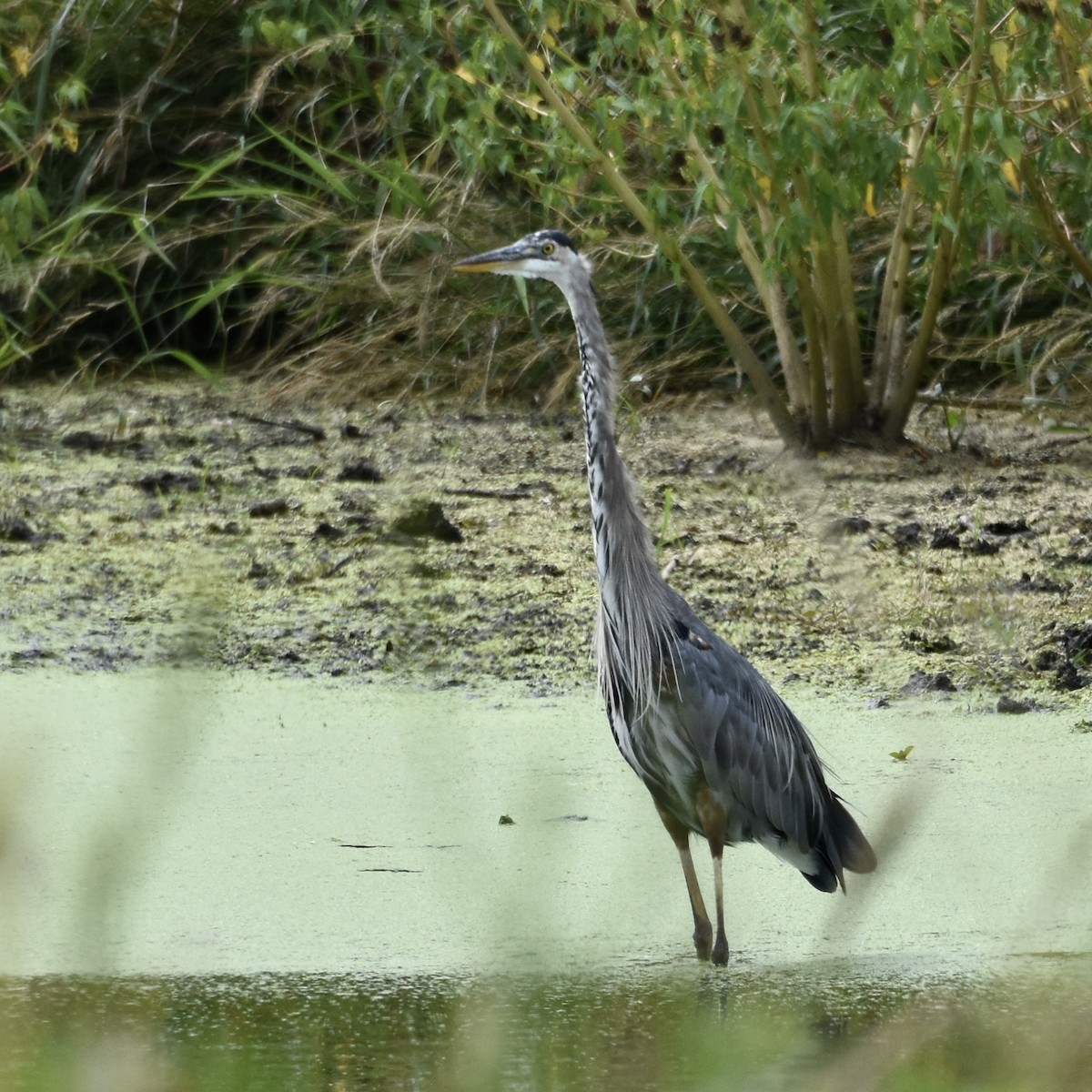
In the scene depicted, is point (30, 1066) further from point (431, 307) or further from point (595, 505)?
point (431, 307)

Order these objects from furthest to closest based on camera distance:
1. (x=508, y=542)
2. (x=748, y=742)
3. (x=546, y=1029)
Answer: (x=508, y=542), (x=748, y=742), (x=546, y=1029)

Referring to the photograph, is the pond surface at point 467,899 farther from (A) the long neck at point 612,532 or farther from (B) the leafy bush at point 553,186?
(B) the leafy bush at point 553,186

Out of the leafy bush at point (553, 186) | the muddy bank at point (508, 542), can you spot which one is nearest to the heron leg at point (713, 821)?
the muddy bank at point (508, 542)

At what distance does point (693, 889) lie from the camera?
2.56 metres

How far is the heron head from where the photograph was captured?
9.56 feet

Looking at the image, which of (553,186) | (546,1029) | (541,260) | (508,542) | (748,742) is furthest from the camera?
(553,186)

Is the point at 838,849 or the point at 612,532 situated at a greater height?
the point at 612,532

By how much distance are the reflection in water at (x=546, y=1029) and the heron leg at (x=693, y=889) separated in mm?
77

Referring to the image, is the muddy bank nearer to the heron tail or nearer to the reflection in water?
the heron tail

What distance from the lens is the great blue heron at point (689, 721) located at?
262 centimetres

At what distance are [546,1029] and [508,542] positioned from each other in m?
2.17

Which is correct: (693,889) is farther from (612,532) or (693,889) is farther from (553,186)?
(553,186)

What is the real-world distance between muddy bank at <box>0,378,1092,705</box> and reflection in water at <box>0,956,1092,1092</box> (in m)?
0.97

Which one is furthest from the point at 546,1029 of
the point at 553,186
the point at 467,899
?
the point at 553,186
